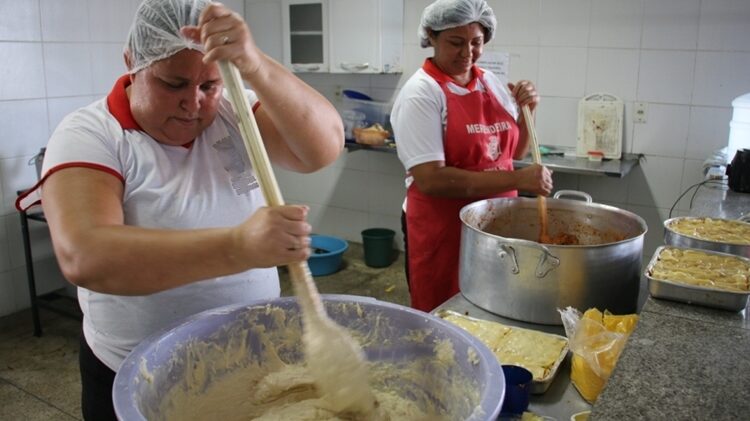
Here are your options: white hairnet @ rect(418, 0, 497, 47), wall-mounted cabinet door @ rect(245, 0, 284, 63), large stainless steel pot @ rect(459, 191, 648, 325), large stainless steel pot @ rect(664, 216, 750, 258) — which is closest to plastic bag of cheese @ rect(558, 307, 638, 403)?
large stainless steel pot @ rect(459, 191, 648, 325)

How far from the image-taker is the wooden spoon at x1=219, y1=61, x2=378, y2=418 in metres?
0.97

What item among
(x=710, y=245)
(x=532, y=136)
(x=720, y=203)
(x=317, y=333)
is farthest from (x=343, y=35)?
(x=317, y=333)

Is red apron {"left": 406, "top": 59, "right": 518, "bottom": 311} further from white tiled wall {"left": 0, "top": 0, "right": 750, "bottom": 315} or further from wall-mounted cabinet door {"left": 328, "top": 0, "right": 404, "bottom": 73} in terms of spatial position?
wall-mounted cabinet door {"left": 328, "top": 0, "right": 404, "bottom": 73}

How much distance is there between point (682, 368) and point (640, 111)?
2729 millimetres

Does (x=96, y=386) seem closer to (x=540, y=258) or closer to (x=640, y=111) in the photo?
(x=540, y=258)

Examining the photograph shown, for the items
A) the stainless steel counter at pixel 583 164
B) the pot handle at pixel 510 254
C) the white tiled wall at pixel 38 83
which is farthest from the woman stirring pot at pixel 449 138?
the white tiled wall at pixel 38 83

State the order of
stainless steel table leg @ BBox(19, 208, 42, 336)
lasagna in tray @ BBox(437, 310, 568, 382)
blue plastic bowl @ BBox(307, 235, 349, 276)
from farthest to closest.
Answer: blue plastic bowl @ BBox(307, 235, 349, 276), stainless steel table leg @ BBox(19, 208, 42, 336), lasagna in tray @ BBox(437, 310, 568, 382)

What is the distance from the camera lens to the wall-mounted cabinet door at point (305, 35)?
403cm

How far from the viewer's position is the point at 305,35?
13.5 feet

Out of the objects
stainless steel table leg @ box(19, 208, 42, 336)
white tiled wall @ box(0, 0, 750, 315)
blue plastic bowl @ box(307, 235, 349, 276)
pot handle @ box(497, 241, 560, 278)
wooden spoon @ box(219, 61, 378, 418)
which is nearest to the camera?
wooden spoon @ box(219, 61, 378, 418)

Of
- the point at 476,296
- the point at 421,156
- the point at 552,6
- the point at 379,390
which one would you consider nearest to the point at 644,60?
the point at 552,6

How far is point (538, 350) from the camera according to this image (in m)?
1.35

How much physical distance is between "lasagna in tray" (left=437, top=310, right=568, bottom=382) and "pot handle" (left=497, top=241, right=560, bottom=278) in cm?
13

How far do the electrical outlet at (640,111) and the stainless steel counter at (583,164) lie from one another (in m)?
0.20
